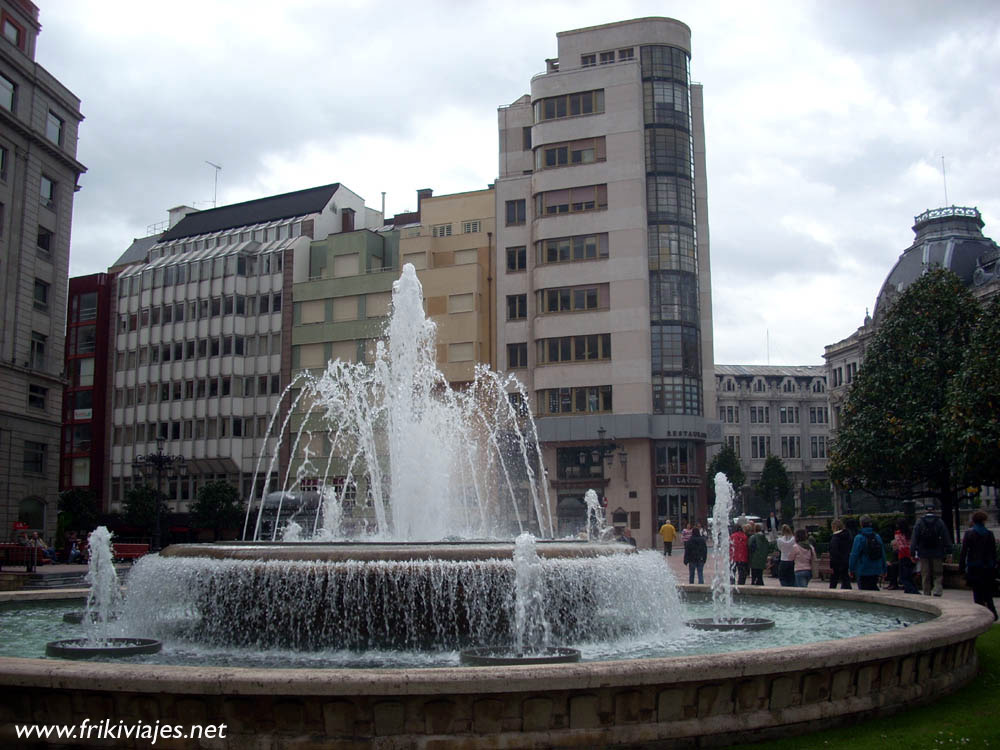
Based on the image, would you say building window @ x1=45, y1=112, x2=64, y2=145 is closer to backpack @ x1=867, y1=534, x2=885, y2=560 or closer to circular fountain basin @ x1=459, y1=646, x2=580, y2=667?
backpack @ x1=867, y1=534, x2=885, y2=560

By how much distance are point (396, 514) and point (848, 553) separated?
8.08 metres

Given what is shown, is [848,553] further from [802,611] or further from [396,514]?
[396,514]

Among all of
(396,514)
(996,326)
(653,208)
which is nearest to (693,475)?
(653,208)

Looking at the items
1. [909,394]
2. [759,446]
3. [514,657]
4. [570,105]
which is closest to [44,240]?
[570,105]

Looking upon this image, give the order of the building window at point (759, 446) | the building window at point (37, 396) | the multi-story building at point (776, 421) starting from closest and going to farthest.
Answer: the building window at point (37, 396) → the multi-story building at point (776, 421) → the building window at point (759, 446)

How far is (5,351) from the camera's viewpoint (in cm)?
3941

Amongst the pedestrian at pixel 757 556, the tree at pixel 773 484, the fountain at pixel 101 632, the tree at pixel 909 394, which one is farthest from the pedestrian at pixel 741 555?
the tree at pixel 773 484

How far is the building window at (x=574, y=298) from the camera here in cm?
5216

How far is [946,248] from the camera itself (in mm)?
68375

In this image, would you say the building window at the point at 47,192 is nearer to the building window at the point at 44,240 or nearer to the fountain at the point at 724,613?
the building window at the point at 44,240

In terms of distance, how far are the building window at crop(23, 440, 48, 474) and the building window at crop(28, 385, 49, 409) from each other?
5.44ft

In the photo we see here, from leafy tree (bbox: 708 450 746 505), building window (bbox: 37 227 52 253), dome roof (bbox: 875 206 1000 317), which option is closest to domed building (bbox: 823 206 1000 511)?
dome roof (bbox: 875 206 1000 317)

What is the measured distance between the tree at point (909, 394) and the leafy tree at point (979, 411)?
4.83m

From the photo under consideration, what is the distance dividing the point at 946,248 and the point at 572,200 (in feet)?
105
